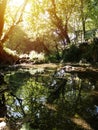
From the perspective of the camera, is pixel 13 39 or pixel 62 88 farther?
pixel 13 39

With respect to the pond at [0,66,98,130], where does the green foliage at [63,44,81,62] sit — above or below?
above

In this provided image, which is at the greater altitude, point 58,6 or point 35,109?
point 58,6

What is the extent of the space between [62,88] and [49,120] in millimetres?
4173

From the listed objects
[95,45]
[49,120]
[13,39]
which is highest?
[13,39]

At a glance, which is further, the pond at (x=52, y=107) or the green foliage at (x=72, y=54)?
the green foliage at (x=72, y=54)

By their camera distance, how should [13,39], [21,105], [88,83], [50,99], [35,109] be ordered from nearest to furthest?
[35,109] < [21,105] < [50,99] < [88,83] < [13,39]

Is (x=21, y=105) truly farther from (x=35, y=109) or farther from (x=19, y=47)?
(x=19, y=47)

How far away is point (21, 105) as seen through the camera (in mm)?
7992

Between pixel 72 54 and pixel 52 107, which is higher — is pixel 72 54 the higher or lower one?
the higher one

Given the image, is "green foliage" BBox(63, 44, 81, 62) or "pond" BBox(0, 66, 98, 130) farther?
"green foliage" BBox(63, 44, 81, 62)

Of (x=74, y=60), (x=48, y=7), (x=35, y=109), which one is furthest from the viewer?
(x=48, y=7)

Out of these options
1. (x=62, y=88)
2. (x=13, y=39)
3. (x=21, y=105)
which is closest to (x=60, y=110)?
(x=21, y=105)

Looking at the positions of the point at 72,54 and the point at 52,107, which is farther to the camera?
the point at 72,54

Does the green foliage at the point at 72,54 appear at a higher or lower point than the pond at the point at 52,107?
higher
